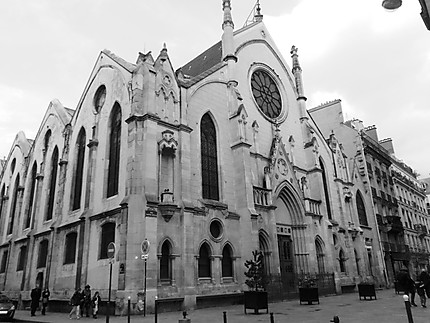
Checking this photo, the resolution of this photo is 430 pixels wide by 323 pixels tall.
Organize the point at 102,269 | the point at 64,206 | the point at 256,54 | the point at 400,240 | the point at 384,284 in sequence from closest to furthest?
the point at 102,269, the point at 64,206, the point at 256,54, the point at 384,284, the point at 400,240

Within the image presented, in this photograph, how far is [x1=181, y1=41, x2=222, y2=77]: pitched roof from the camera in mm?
29562

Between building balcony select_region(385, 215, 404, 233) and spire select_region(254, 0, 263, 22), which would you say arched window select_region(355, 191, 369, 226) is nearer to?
building balcony select_region(385, 215, 404, 233)

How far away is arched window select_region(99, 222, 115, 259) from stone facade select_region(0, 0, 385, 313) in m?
0.06

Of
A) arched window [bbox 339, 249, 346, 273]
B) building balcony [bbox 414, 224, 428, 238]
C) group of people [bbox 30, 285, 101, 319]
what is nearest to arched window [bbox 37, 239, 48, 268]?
group of people [bbox 30, 285, 101, 319]

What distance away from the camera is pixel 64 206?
79.9ft

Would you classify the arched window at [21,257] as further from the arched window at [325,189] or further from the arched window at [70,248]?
the arched window at [325,189]

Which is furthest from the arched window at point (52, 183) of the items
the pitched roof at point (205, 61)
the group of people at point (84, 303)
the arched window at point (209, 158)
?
the pitched roof at point (205, 61)

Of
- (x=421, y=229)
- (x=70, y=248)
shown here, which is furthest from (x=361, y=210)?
(x=70, y=248)

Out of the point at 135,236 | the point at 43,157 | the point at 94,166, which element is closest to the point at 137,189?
the point at 135,236

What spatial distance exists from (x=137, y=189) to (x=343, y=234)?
2120 centimetres

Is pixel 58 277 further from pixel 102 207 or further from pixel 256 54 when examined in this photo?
pixel 256 54

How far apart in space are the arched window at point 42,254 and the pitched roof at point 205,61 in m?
18.1

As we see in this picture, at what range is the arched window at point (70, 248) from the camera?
858 inches

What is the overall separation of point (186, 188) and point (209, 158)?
3.75 m
